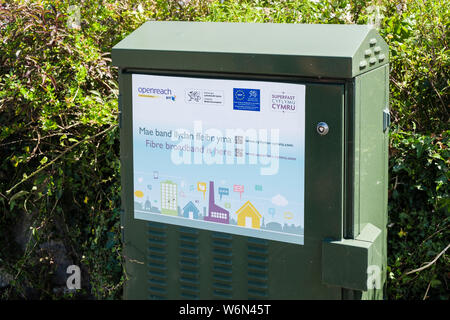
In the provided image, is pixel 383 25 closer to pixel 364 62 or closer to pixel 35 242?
pixel 364 62

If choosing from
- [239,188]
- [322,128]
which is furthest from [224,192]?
[322,128]

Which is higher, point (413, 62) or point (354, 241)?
point (413, 62)

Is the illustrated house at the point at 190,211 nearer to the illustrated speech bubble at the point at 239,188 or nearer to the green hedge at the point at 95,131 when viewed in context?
the illustrated speech bubble at the point at 239,188

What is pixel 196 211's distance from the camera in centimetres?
306

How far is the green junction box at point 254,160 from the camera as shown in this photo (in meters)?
2.75

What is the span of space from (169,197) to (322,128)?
0.77 metres

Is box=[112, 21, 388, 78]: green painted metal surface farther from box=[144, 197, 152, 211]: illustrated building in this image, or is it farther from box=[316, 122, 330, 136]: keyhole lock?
box=[144, 197, 152, 211]: illustrated building

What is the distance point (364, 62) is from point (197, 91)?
0.69 m

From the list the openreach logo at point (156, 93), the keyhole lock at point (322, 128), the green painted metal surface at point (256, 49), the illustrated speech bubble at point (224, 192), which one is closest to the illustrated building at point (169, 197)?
the illustrated speech bubble at point (224, 192)

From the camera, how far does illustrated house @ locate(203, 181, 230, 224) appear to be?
300cm

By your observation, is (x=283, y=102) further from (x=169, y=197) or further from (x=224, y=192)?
(x=169, y=197)

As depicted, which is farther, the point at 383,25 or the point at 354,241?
the point at 383,25
